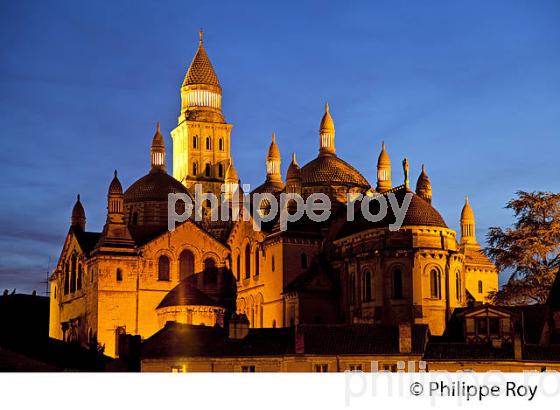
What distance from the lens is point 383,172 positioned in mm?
68062

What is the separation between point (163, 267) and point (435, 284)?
1552 cm

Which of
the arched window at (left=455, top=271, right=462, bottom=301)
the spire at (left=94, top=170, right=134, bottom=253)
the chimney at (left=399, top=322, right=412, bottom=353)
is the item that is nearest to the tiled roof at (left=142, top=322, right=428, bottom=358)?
the chimney at (left=399, top=322, right=412, bottom=353)

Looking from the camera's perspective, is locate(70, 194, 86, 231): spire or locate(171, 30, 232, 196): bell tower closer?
locate(70, 194, 86, 231): spire

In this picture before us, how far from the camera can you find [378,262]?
5200 cm

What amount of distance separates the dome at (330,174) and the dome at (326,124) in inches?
82.3

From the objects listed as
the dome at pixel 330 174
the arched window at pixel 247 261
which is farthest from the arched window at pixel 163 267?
the dome at pixel 330 174

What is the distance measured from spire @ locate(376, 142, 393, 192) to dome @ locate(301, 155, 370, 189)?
200 centimetres

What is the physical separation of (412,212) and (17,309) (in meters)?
28.8

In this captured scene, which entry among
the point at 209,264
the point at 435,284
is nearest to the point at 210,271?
the point at 209,264

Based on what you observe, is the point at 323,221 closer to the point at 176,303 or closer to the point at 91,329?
the point at 176,303

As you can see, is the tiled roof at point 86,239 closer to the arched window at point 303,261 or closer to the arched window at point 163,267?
the arched window at point 163,267

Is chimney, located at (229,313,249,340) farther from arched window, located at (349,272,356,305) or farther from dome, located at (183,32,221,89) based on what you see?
dome, located at (183,32,221,89)

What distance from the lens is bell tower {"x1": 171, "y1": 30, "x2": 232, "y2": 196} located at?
263 ft
